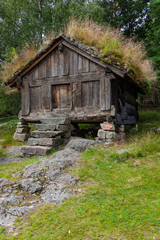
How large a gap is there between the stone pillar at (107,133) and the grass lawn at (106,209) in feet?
7.90

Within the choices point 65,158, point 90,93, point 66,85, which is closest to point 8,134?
point 66,85

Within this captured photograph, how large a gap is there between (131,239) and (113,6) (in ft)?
72.9

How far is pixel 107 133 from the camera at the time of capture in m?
7.45

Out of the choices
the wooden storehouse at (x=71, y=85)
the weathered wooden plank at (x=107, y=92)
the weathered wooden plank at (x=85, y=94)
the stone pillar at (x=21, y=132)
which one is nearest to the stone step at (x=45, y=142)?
the wooden storehouse at (x=71, y=85)

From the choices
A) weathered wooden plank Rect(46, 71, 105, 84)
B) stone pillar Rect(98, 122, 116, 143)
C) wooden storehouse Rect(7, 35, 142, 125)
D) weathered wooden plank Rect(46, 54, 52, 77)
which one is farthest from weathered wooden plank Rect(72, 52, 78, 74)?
stone pillar Rect(98, 122, 116, 143)

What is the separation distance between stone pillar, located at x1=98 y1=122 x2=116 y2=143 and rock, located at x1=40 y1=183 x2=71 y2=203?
371 cm

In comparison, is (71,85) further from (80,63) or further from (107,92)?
(107,92)

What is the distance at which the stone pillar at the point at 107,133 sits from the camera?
7369 mm

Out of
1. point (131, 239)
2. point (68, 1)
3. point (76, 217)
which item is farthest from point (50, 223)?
point (68, 1)

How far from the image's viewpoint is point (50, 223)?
284 centimetres

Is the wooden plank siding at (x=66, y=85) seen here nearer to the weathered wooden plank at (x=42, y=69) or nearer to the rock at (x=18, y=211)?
the weathered wooden plank at (x=42, y=69)

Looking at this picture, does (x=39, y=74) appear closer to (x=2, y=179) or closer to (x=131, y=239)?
(x=2, y=179)

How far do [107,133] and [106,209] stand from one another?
4.50m

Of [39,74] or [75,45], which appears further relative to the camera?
[39,74]
